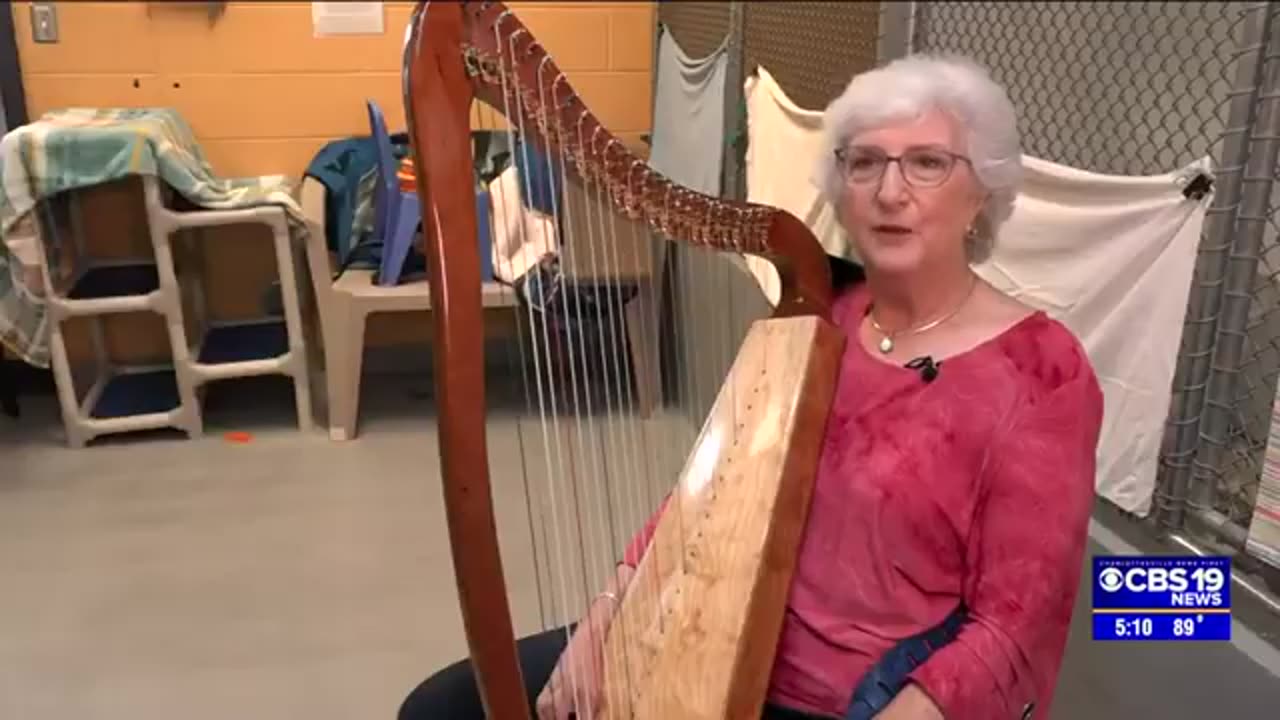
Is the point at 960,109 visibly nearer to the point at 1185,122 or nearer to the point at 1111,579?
the point at 1111,579

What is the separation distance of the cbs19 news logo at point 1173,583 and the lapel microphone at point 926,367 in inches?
15.3

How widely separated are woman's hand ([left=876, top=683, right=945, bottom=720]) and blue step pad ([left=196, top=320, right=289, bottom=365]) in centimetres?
252

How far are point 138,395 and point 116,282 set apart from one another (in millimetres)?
324

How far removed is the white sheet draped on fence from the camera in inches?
64.9

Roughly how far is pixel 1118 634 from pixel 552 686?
670mm

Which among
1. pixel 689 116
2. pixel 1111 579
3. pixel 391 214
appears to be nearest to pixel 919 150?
pixel 1111 579

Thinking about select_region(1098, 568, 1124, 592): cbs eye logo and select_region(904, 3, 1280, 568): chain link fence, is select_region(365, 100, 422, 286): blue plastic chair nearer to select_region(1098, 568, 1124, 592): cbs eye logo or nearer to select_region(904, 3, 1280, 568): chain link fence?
select_region(904, 3, 1280, 568): chain link fence

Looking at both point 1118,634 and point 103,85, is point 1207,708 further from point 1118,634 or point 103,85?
point 103,85

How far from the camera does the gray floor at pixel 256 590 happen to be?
1.72 metres

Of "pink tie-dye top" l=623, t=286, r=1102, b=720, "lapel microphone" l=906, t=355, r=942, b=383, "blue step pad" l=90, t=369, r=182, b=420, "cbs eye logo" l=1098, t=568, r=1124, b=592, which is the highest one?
"lapel microphone" l=906, t=355, r=942, b=383

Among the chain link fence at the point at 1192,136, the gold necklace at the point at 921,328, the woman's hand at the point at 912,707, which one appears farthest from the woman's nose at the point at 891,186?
the chain link fence at the point at 1192,136

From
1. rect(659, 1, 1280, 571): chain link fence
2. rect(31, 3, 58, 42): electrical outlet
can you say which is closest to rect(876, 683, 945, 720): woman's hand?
rect(659, 1, 1280, 571): chain link fence

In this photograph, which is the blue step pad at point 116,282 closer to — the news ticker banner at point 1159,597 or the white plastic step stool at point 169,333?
the white plastic step stool at point 169,333

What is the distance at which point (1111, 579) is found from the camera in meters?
1.33
